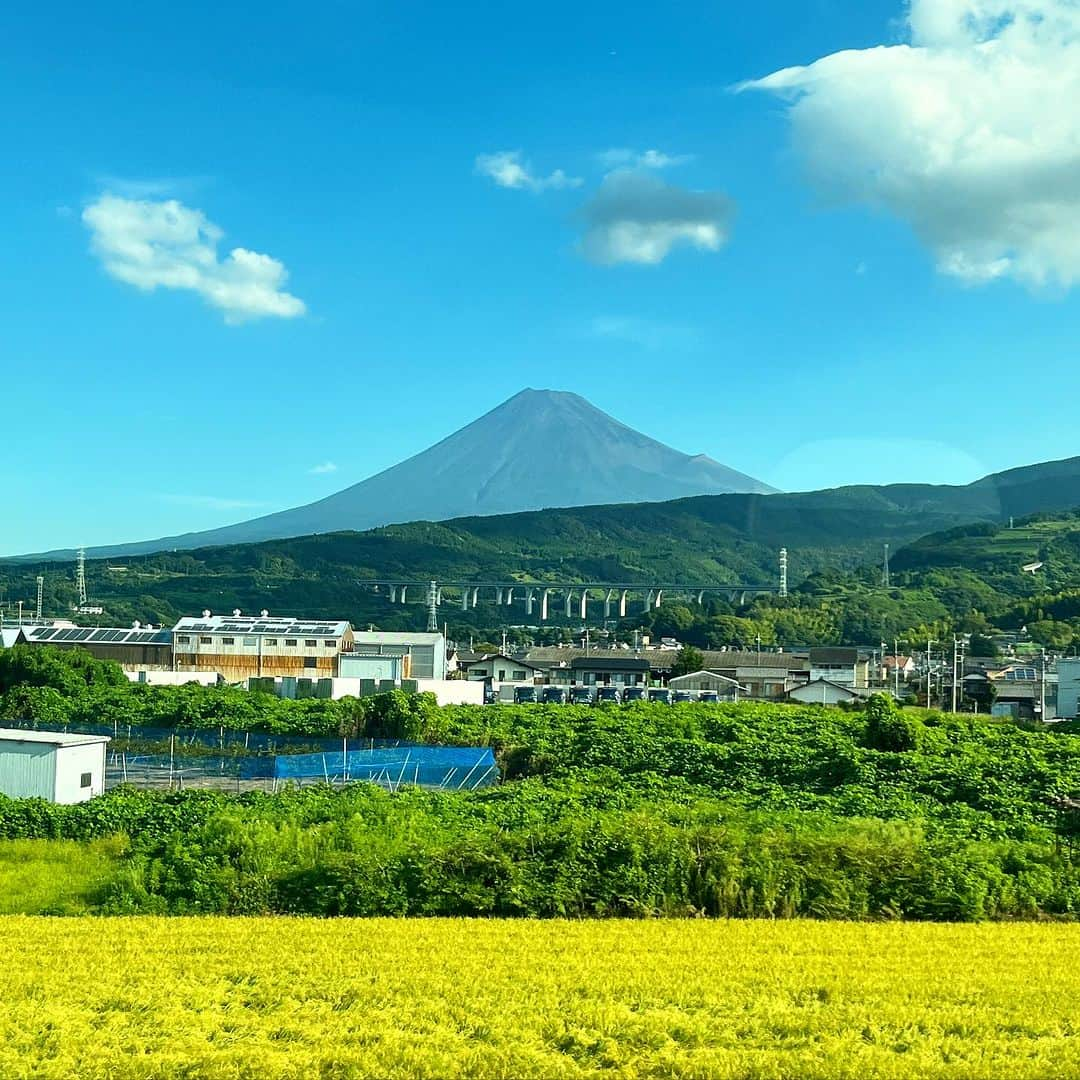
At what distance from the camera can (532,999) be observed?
7.50m

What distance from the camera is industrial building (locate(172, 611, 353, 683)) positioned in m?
43.7

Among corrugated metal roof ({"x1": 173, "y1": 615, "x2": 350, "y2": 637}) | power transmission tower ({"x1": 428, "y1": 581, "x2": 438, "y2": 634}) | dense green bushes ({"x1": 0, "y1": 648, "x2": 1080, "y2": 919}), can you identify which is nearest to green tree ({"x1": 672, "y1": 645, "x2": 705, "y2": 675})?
corrugated metal roof ({"x1": 173, "y1": 615, "x2": 350, "y2": 637})

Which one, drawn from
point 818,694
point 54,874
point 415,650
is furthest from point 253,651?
point 54,874

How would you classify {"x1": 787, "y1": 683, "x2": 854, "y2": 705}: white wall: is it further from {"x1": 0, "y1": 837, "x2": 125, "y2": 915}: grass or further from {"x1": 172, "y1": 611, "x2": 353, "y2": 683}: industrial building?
{"x1": 0, "y1": 837, "x2": 125, "y2": 915}: grass

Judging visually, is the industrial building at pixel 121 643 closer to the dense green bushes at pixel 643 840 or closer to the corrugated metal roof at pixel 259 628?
the corrugated metal roof at pixel 259 628

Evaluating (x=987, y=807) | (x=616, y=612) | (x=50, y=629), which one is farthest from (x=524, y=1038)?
(x=616, y=612)

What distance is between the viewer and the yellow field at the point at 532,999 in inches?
251

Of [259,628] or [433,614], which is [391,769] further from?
[433,614]

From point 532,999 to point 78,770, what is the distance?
11.1 meters

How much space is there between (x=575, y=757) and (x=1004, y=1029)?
14372 mm

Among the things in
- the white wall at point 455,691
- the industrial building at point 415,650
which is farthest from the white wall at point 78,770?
the industrial building at point 415,650

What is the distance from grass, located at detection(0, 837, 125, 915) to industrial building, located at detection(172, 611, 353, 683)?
29.5 metres

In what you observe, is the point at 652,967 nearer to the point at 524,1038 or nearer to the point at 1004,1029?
the point at 524,1038

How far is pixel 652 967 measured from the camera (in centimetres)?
833
